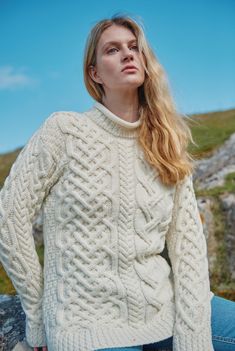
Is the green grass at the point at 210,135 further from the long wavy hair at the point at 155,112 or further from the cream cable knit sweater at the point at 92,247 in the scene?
the cream cable knit sweater at the point at 92,247

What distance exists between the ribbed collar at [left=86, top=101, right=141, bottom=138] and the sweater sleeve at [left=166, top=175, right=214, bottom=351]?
58 centimetres

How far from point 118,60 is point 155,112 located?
50 cm

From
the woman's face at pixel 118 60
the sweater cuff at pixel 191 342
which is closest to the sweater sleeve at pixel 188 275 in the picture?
the sweater cuff at pixel 191 342

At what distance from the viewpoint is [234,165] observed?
→ 31.9ft

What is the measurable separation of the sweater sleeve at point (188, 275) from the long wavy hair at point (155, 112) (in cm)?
20

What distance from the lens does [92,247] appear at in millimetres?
3246

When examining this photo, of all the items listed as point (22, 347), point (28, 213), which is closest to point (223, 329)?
→ point (22, 347)

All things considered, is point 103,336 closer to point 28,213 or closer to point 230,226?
point 28,213

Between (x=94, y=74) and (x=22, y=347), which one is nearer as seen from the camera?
(x=22, y=347)

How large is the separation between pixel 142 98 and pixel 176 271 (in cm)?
134

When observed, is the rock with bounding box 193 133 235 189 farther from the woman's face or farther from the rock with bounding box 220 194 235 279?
the woman's face

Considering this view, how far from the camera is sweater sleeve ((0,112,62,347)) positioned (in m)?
3.27

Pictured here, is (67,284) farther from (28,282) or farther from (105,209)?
(105,209)

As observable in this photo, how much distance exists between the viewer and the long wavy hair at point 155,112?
3.60m
